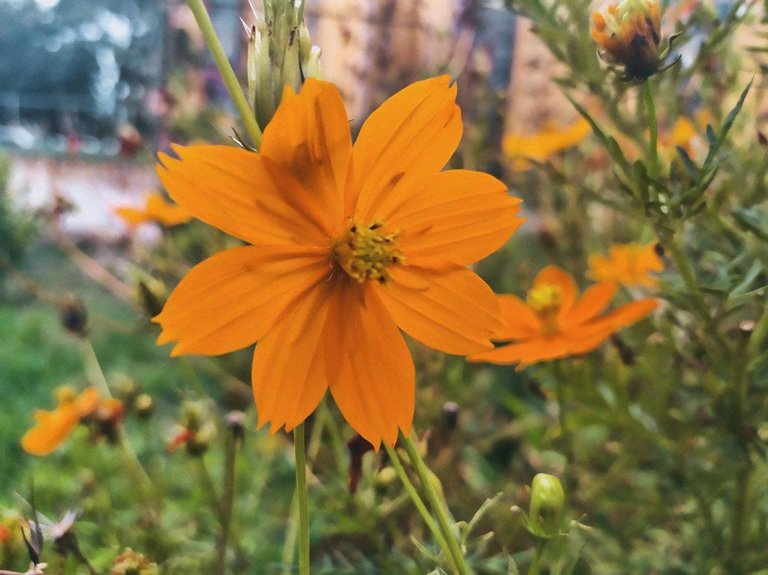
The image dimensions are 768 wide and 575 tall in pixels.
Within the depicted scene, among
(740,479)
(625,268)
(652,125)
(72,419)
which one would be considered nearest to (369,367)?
(652,125)

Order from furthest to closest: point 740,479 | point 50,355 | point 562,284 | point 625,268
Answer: point 50,355 → point 625,268 → point 562,284 → point 740,479

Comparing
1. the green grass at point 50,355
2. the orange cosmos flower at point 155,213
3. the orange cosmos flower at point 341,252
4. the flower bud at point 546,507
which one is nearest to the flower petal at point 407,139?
the orange cosmos flower at point 341,252

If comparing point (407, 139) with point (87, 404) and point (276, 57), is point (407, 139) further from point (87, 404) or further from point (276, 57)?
point (87, 404)

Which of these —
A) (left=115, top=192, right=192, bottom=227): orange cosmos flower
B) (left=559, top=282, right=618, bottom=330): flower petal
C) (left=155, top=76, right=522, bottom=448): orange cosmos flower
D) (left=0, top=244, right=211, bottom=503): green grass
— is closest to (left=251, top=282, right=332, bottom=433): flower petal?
(left=155, top=76, right=522, bottom=448): orange cosmos flower

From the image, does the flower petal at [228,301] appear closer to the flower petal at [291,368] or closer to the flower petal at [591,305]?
the flower petal at [291,368]

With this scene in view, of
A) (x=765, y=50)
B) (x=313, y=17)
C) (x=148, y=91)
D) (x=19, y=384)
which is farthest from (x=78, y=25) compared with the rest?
(x=765, y=50)

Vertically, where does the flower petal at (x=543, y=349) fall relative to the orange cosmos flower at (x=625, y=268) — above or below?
above

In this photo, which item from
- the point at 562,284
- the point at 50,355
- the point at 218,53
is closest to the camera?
the point at 218,53
